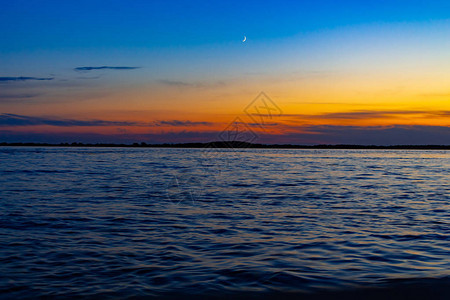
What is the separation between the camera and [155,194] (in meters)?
19.1

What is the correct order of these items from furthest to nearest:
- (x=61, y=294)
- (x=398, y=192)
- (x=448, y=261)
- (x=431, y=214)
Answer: (x=398, y=192) < (x=431, y=214) < (x=448, y=261) < (x=61, y=294)

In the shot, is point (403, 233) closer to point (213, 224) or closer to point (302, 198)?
point (213, 224)

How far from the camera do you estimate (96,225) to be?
11.5 metres

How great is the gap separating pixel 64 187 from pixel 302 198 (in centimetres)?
1206

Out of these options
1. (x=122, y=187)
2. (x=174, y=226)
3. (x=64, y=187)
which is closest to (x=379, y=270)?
(x=174, y=226)

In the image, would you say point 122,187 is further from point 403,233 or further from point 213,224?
point 403,233

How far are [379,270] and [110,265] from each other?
480cm

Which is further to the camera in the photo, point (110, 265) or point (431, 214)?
point (431, 214)

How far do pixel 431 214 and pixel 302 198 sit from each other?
208 inches

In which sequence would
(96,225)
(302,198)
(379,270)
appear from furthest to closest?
(302,198)
(96,225)
(379,270)

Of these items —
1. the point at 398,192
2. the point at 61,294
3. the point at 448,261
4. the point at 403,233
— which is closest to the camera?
the point at 61,294

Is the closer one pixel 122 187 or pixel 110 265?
pixel 110 265

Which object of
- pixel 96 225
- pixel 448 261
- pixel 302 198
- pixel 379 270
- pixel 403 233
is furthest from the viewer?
pixel 302 198

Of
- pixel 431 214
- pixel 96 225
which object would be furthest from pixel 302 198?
pixel 96 225
